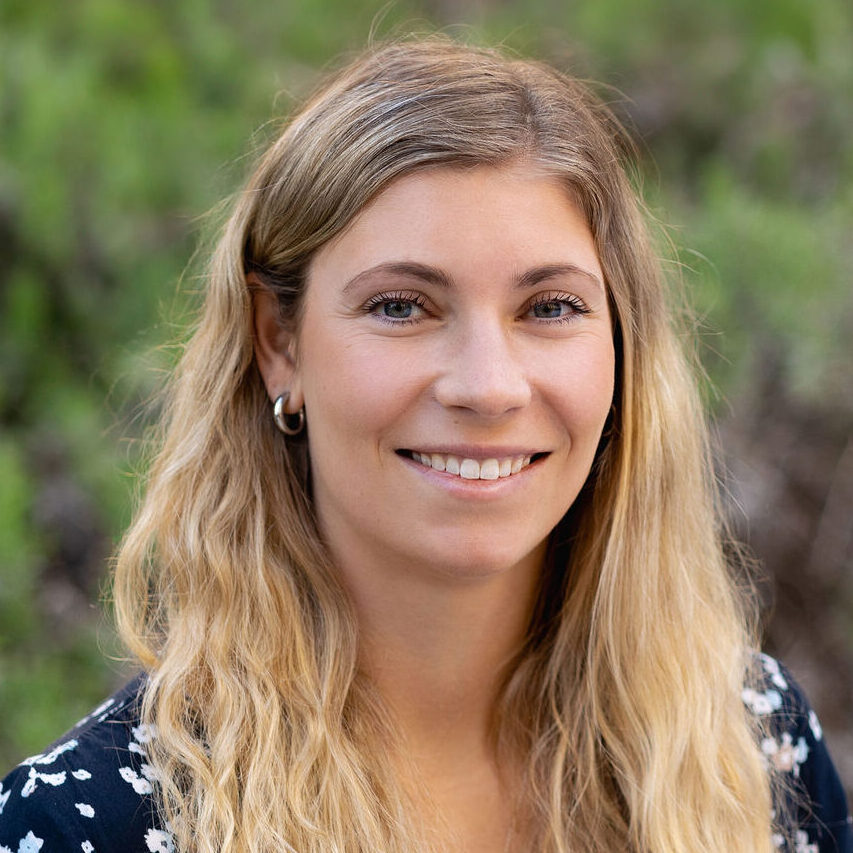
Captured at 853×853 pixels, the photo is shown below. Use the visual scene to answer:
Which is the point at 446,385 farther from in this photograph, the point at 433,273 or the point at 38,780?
the point at 38,780

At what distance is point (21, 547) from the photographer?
3016 millimetres

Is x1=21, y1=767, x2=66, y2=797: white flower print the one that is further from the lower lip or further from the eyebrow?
the eyebrow

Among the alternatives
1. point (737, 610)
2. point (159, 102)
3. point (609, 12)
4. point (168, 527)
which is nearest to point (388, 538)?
point (168, 527)

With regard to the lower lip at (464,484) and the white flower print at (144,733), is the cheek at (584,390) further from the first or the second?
the white flower print at (144,733)

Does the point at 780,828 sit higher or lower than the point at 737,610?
lower

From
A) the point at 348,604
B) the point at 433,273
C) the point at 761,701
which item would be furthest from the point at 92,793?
the point at 761,701

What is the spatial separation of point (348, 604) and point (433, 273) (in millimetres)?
540

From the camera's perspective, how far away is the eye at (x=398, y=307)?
5.61 feet

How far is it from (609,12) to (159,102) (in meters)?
1.90

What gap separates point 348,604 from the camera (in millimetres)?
1888

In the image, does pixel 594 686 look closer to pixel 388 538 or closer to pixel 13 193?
pixel 388 538

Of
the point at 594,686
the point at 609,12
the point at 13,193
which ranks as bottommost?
the point at 594,686

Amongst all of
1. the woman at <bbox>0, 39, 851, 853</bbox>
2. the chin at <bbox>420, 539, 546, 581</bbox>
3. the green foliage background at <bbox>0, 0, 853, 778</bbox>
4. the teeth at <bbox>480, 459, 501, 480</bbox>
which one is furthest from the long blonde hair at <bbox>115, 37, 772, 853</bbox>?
the green foliage background at <bbox>0, 0, 853, 778</bbox>

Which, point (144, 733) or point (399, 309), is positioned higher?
point (399, 309)
